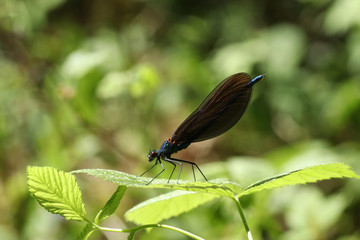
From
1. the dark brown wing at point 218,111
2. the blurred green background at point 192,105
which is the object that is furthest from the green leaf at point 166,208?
the blurred green background at point 192,105

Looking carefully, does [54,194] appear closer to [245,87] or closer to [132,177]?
[132,177]

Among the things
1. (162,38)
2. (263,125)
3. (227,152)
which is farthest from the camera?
(162,38)

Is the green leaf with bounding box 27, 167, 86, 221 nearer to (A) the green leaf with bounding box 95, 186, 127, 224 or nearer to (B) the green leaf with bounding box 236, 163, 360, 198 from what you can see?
(A) the green leaf with bounding box 95, 186, 127, 224

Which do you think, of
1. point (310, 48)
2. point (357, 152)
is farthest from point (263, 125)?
point (310, 48)

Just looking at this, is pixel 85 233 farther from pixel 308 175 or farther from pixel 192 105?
pixel 192 105

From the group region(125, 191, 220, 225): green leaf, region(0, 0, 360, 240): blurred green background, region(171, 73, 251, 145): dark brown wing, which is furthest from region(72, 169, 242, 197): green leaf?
region(0, 0, 360, 240): blurred green background

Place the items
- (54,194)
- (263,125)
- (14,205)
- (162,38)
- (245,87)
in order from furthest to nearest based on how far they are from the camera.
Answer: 1. (162,38)
2. (263,125)
3. (14,205)
4. (245,87)
5. (54,194)

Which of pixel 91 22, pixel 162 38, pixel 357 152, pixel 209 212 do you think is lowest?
pixel 209 212
